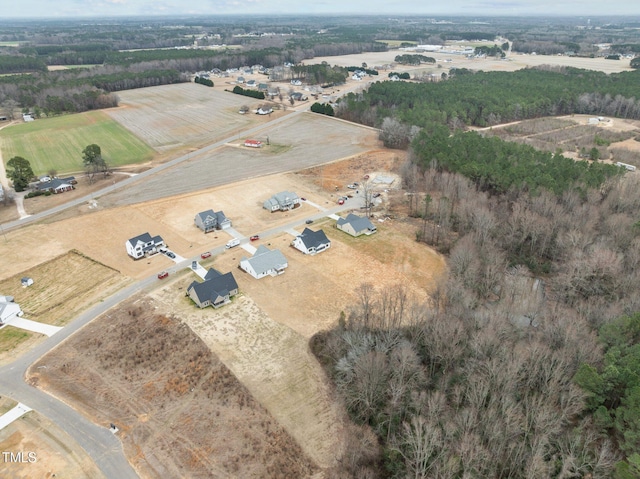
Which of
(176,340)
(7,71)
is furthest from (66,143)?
(7,71)

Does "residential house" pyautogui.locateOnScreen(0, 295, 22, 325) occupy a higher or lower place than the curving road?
higher

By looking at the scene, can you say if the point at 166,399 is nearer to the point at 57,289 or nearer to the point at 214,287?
the point at 214,287

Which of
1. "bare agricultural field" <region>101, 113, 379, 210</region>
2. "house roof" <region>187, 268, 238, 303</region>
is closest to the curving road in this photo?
"house roof" <region>187, 268, 238, 303</region>

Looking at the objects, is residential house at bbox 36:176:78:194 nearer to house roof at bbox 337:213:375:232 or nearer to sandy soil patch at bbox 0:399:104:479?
house roof at bbox 337:213:375:232

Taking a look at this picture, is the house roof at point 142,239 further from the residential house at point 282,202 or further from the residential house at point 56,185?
the residential house at point 56,185

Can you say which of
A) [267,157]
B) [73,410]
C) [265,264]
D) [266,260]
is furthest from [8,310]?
[267,157]

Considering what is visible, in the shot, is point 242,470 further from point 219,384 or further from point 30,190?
point 30,190
